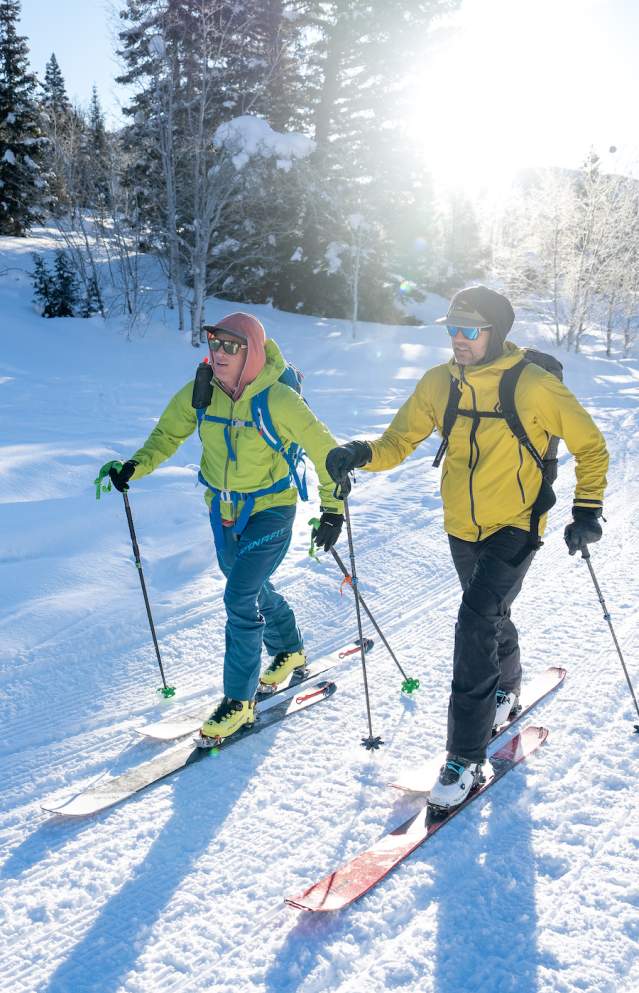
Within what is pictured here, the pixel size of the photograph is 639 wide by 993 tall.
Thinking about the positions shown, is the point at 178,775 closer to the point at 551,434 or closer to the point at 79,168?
the point at 551,434

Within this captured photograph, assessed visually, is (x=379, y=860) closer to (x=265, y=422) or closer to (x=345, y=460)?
(x=345, y=460)

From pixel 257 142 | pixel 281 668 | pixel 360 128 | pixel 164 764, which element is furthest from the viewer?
pixel 360 128

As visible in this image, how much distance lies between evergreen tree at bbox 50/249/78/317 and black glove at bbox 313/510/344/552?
18299 mm

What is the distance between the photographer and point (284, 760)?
3520 mm

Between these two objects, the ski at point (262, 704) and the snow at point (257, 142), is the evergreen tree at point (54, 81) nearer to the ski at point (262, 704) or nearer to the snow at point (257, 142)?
the snow at point (257, 142)

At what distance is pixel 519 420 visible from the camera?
308 cm

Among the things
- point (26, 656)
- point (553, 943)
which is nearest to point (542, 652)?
point (553, 943)

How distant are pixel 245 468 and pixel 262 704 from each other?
4.60 feet

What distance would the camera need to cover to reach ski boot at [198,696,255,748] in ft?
11.8

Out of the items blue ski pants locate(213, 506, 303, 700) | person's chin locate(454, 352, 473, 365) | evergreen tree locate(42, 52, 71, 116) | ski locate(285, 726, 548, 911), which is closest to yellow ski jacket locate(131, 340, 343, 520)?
blue ski pants locate(213, 506, 303, 700)

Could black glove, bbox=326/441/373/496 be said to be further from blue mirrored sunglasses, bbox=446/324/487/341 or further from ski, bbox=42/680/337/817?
ski, bbox=42/680/337/817

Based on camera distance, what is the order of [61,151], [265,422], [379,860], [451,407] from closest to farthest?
[379,860], [451,407], [265,422], [61,151]

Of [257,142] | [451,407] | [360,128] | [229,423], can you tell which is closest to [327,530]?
[229,423]

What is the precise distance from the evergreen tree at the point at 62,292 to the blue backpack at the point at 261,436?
1774cm
